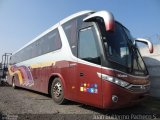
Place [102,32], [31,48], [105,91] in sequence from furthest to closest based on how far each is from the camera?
[31,48], [102,32], [105,91]

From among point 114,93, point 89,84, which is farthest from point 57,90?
point 114,93

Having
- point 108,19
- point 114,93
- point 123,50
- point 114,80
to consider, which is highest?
point 108,19

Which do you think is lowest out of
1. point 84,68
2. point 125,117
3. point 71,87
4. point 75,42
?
point 125,117

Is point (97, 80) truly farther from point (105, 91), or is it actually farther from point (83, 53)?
point (83, 53)

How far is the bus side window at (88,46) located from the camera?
7184 mm

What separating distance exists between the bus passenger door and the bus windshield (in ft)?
1.30

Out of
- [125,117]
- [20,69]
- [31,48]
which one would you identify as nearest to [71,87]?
[125,117]

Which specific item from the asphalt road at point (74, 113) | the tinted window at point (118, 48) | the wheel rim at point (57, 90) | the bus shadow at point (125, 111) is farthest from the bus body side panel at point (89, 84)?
the wheel rim at point (57, 90)

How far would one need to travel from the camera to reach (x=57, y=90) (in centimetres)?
927

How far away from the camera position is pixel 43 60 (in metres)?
11.4

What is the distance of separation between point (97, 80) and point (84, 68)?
0.74m

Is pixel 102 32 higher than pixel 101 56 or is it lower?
higher

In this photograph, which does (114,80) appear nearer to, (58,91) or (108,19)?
(108,19)

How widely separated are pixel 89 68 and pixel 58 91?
238cm
